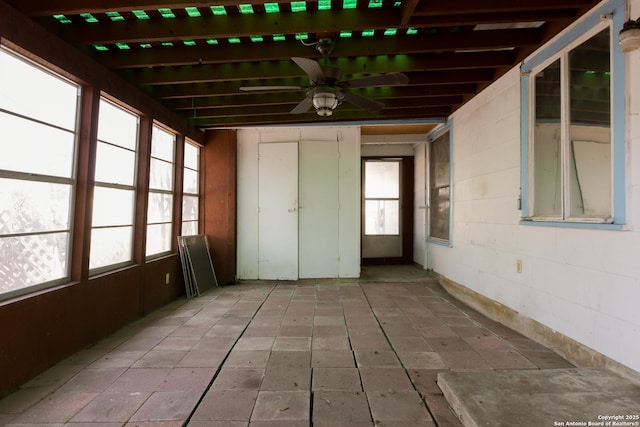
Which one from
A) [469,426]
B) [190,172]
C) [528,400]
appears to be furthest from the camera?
[190,172]

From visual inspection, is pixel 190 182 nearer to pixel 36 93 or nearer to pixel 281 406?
pixel 36 93

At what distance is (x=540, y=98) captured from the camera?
311cm

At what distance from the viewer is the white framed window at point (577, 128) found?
7.39ft

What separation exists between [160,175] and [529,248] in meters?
4.62

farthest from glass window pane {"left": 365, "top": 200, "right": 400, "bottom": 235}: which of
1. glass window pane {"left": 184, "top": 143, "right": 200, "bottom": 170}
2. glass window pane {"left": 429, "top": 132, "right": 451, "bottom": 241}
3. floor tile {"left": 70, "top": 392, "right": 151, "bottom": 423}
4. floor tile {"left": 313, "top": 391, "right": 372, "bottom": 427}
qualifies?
floor tile {"left": 70, "top": 392, "right": 151, "bottom": 423}

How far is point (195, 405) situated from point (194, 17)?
3.02 meters

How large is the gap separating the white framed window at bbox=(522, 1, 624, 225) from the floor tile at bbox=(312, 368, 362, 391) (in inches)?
85.0

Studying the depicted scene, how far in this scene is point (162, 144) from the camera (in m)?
4.52

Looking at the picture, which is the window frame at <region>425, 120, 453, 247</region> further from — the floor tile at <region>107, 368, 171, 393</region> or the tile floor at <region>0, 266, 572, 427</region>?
the floor tile at <region>107, 368, 171, 393</region>

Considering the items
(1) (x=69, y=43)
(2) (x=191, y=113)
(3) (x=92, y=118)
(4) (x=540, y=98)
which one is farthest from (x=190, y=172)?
(4) (x=540, y=98)

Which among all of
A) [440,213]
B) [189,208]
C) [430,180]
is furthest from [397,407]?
[430,180]

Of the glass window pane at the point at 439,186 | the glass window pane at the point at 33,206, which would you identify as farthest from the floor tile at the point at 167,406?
the glass window pane at the point at 439,186

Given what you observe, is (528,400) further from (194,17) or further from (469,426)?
(194,17)

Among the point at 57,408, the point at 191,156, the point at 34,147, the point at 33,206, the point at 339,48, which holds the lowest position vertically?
the point at 57,408
